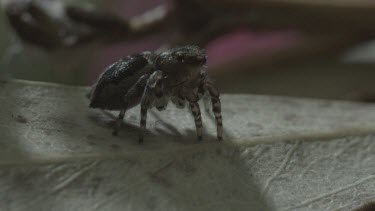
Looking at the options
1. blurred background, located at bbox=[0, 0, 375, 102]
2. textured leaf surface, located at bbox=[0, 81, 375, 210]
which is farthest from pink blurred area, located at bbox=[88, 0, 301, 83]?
textured leaf surface, located at bbox=[0, 81, 375, 210]

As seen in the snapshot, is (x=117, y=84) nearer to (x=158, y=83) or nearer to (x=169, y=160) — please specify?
(x=158, y=83)

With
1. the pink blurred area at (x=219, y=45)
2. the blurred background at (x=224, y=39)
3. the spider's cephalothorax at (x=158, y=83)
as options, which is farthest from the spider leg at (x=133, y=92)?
the pink blurred area at (x=219, y=45)

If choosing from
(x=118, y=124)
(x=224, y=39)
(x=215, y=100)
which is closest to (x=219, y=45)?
(x=224, y=39)

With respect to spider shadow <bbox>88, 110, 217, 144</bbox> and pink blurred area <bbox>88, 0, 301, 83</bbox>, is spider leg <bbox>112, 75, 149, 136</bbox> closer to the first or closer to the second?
spider shadow <bbox>88, 110, 217, 144</bbox>

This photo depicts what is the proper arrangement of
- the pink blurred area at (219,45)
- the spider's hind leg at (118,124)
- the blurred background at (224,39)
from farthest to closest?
the pink blurred area at (219,45) → the blurred background at (224,39) → the spider's hind leg at (118,124)

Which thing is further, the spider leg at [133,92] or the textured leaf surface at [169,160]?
the spider leg at [133,92]

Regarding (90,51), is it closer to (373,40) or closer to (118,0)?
(118,0)

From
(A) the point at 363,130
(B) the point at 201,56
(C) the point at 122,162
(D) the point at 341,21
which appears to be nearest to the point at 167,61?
(B) the point at 201,56

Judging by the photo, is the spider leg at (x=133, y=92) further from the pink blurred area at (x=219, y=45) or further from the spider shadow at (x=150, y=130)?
the pink blurred area at (x=219, y=45)
